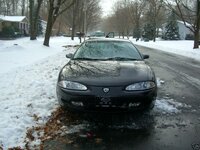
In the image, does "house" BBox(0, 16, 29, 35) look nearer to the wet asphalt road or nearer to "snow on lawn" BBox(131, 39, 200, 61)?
"snow on lawn" BBox(131, 39, 200, 61)

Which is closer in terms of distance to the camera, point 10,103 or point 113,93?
point 113,93

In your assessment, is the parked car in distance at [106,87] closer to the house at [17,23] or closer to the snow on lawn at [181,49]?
the snow on lawn at [181,49]

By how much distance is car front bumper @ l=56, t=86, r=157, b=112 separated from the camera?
5.30 metres

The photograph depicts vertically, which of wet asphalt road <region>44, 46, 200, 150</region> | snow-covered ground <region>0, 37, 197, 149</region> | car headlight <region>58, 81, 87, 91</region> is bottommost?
wet asphalt road <region>44, 46, 200, 150</region>

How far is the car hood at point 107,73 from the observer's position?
546cm

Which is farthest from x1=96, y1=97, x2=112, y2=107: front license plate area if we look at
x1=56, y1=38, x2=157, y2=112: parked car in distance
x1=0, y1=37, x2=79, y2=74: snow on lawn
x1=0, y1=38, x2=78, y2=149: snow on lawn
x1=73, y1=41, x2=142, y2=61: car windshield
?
x1=0, y1=37, x2=79, y2=74: snow on lawn

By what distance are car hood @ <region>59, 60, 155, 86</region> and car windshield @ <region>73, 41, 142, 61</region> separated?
435 millimetres

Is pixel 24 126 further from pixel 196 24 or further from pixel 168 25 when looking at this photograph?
pixel 168 25

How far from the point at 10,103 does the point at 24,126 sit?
55.2 inches

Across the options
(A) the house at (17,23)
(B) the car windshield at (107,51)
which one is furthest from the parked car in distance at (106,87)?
(A) the house at (17,23)

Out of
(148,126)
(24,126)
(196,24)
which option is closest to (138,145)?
(148,126)

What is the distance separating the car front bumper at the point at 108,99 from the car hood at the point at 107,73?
159 mm

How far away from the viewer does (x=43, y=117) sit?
582cm

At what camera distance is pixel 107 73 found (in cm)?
575
